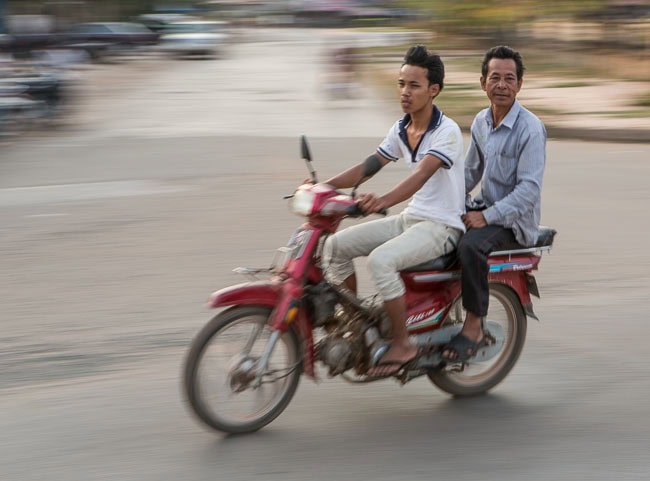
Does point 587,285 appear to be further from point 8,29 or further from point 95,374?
point 8,29

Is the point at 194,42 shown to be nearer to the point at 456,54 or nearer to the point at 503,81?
the point at 456,54

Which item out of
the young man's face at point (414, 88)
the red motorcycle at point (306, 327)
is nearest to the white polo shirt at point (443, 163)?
the young man's face at point (414, 88)

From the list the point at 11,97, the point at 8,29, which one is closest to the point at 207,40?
the point at 8,29

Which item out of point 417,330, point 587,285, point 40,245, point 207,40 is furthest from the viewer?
point 207,40

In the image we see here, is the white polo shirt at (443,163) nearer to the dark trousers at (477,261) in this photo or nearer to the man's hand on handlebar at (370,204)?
the dark trousers at (477,261)

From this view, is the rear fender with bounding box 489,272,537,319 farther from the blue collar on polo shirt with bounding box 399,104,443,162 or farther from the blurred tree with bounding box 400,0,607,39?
the blurred tree with bounding box 400,0,607,39

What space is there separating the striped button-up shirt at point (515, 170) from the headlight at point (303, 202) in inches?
33.3

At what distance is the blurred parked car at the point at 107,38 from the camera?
109ft

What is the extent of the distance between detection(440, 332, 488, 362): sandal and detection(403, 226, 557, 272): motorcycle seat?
13.5 inches

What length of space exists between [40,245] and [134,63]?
24.5 metres

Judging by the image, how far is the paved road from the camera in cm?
406

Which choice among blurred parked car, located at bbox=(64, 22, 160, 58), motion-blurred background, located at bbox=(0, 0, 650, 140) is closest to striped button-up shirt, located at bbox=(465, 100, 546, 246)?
motion-blurred background, located at bbox=(0, 0, 650, 140)

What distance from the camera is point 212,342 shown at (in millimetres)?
→ 4148

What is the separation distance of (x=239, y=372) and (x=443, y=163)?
127 cm
